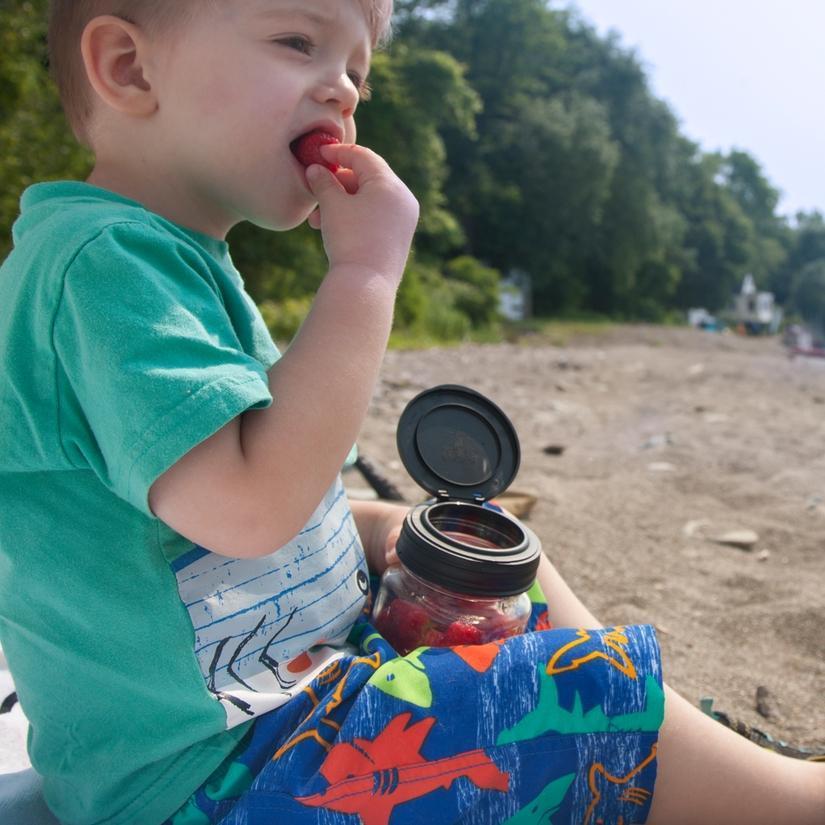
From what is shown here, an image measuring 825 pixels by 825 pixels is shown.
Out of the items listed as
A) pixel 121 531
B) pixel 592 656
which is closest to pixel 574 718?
pixel 592 656

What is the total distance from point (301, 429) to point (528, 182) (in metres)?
30.0

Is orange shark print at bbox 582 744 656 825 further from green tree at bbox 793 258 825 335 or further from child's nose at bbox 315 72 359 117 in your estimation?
green tree at bbox 793 258 825 335

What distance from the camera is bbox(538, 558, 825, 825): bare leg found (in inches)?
45.9

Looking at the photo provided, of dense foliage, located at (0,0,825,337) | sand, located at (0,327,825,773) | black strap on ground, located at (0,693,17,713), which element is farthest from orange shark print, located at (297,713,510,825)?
dense foliage, located at (0,0,825,337)

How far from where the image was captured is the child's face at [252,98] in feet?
3.70

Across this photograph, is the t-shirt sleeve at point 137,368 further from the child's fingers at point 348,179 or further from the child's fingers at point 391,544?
the child's fingers at point 391,544

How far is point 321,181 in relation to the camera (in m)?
1.19

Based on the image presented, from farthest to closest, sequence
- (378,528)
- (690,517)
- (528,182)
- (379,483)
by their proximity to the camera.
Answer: (528,182) → (690,517) → (379,483) → (378,528)

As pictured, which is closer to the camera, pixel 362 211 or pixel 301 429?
pixel 301 429

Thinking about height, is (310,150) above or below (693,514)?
above

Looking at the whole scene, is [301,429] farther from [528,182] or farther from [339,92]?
[528,182]

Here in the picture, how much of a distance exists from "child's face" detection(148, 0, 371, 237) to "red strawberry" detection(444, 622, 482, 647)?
2.25ft

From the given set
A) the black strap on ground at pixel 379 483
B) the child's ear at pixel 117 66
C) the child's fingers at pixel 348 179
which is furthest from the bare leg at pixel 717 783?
the black strap on ground at pixel 379 483

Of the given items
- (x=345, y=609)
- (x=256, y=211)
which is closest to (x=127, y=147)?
(x=256, y=211)
